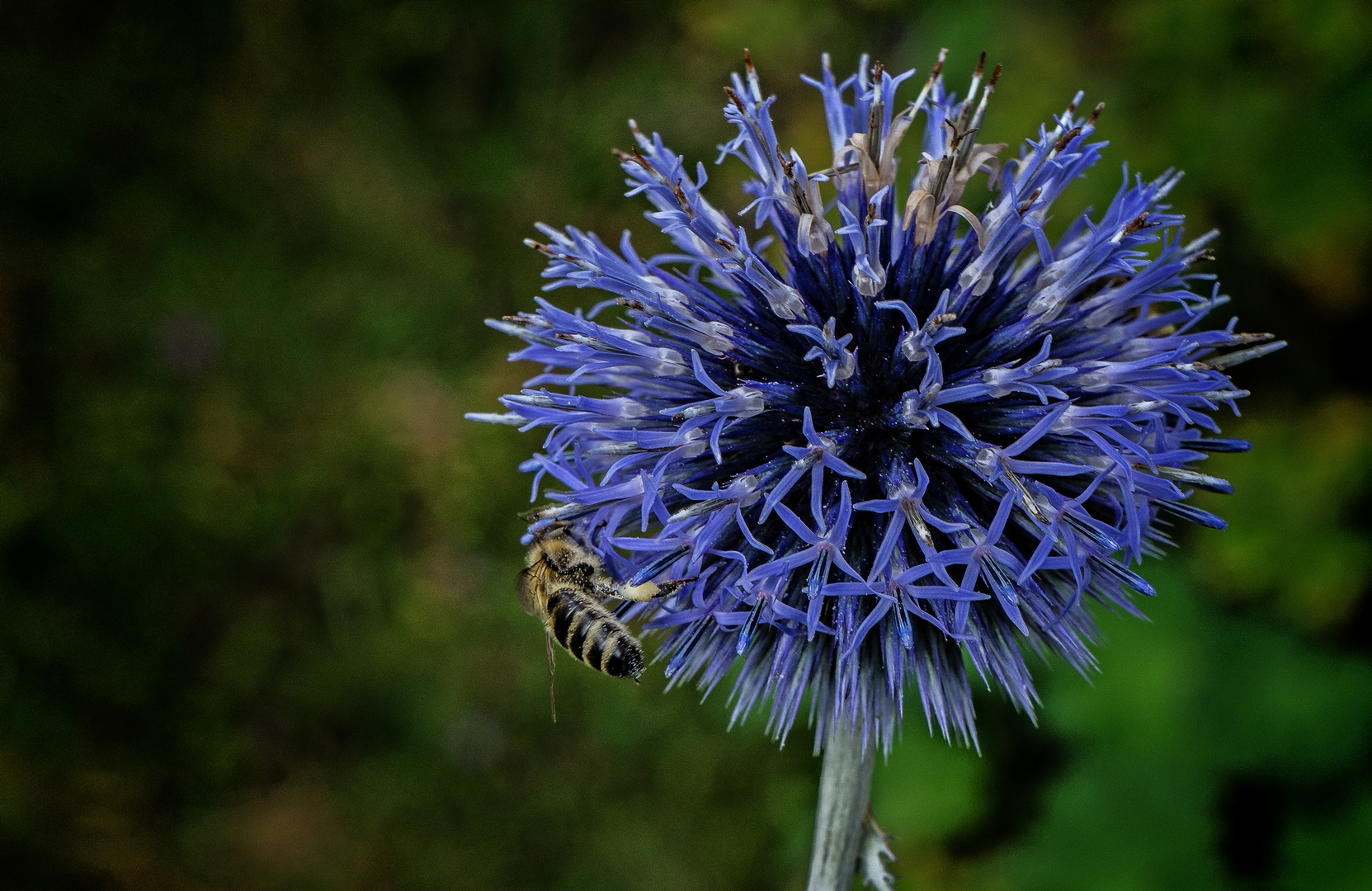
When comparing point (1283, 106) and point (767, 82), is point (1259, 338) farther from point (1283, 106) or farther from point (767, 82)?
point (767, 82)

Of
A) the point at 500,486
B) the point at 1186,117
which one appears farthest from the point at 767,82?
the point at 500,486

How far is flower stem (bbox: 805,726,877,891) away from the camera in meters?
1.71

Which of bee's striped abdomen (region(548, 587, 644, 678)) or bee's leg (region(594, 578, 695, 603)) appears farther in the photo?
bee's striped abdomen (region(548, 587, 644, 678))

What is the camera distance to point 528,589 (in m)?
2.06

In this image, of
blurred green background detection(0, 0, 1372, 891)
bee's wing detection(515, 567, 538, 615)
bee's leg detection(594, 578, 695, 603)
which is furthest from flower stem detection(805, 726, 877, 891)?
blurred green background detection(0, 0, 1372, 891)

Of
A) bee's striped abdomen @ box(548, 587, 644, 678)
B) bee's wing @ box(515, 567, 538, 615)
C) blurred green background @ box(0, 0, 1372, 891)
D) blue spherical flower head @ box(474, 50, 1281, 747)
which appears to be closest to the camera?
blue spherical flower head @ box(474, 50, 1281, 747)

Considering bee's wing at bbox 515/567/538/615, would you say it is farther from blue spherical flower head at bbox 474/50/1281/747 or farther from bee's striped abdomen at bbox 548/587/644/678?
blue spherical flower head at bbox 474/50/1281/747

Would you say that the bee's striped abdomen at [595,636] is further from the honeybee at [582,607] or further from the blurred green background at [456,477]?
the blurred green background at [456,477]

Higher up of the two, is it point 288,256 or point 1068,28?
point 1068,28

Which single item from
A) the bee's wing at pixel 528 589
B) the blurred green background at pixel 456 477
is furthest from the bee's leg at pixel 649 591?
the blurred green background at pixel 456 477

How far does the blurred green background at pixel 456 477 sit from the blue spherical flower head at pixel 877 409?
1.48 m

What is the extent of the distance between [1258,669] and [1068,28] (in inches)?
101

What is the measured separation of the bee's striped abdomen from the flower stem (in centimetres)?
42

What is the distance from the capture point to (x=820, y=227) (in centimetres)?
186
